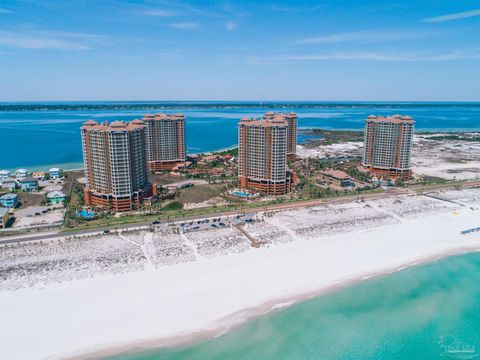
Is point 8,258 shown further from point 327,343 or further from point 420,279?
point 420,279

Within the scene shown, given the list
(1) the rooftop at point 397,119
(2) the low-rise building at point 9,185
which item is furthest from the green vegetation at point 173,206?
(1) the rooftop at point 397,119

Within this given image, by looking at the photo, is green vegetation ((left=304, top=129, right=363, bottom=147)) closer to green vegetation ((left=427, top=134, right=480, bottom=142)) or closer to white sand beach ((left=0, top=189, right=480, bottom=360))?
green vegetation ((left=427, top=134, right=480, bottom=142))

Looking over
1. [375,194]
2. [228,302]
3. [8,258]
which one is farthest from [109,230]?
[375,194]

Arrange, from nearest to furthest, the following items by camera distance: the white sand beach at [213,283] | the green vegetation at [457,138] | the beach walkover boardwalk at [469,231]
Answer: the white sand beach at [213,283], the beach walkover boardwalk at [469,231], the green vegetation at [457,138]

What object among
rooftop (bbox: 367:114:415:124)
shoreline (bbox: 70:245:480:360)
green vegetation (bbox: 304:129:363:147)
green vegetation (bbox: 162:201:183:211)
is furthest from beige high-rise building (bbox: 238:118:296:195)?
green vegetation (bbox: 304:129:363:147)

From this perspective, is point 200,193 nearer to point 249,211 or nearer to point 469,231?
point 249,211

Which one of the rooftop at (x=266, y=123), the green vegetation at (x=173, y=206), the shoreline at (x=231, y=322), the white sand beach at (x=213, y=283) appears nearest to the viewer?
the shoreline at (x=231, y=322)

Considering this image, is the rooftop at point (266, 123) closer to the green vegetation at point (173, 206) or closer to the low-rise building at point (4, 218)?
the green vegetation at point (173, 206)
